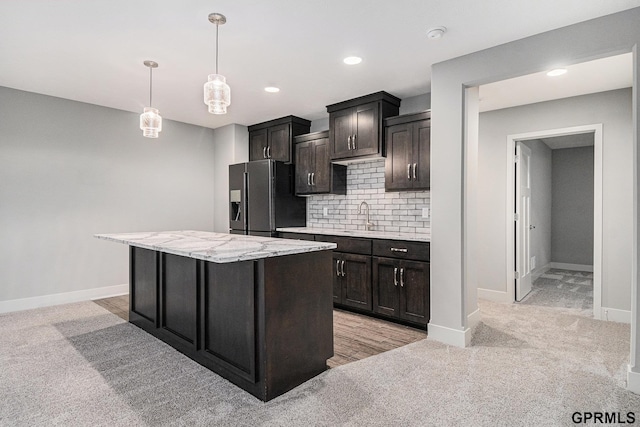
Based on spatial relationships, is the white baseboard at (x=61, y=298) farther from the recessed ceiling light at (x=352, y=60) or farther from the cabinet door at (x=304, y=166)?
the recessed ceiling light at (x=352, y=60)

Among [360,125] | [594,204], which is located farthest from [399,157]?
[594,204]

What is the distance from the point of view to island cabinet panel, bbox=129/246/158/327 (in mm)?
3244

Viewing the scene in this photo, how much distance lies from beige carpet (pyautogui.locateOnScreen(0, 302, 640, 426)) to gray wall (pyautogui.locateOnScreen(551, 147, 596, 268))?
4.17 m

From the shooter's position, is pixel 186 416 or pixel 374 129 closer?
pixel 186 416

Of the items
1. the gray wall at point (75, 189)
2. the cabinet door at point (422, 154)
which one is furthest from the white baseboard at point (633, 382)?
the gray wall at point (75, 189)

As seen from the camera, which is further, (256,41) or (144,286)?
(144,286)

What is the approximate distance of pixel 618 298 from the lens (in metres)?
3.77

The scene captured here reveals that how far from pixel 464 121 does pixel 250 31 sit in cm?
192

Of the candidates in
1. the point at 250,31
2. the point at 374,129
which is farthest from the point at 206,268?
the point at 374,129

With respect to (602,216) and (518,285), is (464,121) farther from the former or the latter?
(518,285)

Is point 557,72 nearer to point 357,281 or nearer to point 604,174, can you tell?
point 604,174

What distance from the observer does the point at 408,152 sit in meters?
3.81

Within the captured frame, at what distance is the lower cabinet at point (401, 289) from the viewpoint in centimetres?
340

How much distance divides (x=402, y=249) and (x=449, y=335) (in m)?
0.89
